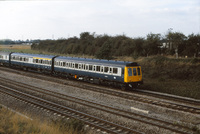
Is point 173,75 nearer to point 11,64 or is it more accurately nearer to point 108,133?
point 108,133

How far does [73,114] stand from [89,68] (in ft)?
35.5

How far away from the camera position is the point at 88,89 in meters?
21.1

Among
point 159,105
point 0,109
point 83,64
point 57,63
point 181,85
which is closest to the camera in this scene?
point 0,109

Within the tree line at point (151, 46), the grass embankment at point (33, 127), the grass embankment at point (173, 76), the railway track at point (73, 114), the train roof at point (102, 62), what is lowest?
the railway track at point (73, 114)

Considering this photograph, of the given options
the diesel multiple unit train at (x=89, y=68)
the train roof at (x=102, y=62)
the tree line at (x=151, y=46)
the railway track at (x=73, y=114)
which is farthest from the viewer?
the tree line at (x=151, y=46)

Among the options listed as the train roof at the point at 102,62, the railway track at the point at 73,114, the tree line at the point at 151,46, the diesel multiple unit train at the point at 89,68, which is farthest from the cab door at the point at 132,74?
the tree line at the point at 151,46

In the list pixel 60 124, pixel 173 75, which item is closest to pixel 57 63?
pixel 173 75

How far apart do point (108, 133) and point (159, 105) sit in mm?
6424

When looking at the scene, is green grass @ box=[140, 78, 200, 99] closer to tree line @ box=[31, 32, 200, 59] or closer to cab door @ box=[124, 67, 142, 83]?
cab door @ box=[124, 67, 142, 83]

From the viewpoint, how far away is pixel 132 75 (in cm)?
2039

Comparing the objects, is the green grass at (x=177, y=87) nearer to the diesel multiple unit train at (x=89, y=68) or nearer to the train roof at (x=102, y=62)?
the diesel multiple unit train at (x=89, y=68)

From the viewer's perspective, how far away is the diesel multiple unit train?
67.1ft

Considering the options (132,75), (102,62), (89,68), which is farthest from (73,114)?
(89,68)

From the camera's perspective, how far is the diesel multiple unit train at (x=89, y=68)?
20.5 m
